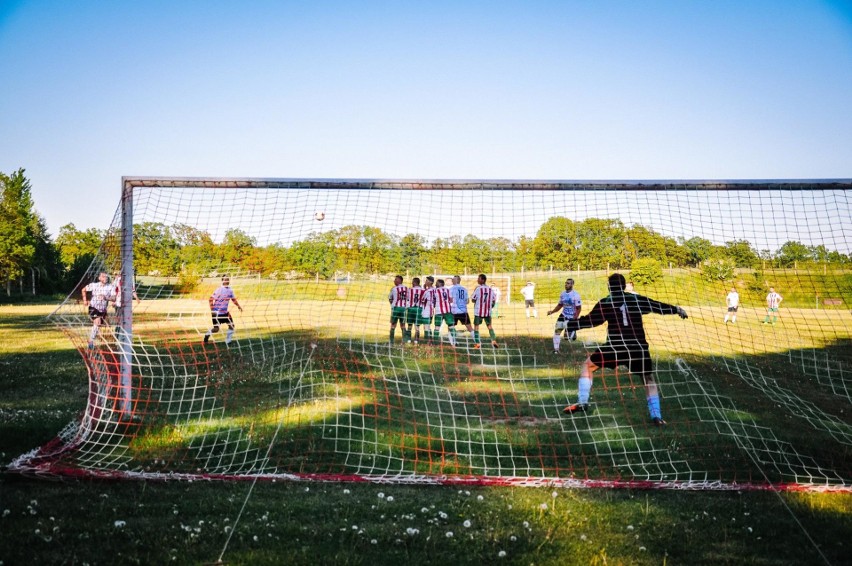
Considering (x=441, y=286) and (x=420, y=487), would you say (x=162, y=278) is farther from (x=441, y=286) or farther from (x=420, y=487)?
(x=441, y=286)

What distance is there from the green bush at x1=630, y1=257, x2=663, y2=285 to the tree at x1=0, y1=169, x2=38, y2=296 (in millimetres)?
59694

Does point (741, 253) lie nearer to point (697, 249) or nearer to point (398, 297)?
point (697, 249)

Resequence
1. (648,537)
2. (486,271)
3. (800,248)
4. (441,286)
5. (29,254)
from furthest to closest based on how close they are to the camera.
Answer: (29,254), (441,286), (486,271), (800,248), (648,537)

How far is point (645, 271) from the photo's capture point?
10414 millimetres

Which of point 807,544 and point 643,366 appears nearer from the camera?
point 807,544

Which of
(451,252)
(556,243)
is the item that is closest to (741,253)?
(556,243)

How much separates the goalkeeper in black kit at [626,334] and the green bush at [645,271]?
2013mm

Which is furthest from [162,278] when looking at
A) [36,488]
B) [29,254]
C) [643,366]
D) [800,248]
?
[29,254]

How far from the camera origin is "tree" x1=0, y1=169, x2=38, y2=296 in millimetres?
54312

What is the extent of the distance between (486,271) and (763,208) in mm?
4094

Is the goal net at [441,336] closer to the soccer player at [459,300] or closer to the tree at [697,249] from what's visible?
the tree at [697,249]

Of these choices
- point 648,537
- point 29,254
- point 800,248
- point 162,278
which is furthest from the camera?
point 29,254

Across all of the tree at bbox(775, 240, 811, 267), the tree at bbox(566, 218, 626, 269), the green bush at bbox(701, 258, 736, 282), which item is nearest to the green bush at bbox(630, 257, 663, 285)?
the tree at bbox(566, 218, 626, 269)

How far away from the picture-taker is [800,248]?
8.98 meters
